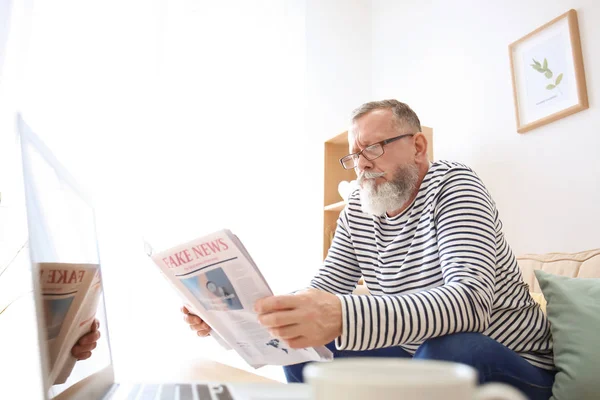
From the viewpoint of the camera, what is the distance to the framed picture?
1794 mm

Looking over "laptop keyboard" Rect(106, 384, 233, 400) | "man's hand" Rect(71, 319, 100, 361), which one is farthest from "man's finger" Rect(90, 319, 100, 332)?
"laptop keyboard" Rect(106, 384, 233, 400)

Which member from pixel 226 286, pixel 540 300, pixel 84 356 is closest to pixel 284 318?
pixel 226 286

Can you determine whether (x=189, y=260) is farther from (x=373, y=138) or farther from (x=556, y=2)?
(x=556, y=2)

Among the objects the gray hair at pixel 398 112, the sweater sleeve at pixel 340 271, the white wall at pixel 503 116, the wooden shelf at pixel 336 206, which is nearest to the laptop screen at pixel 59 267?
the sweater sleeve at pixel 340 271

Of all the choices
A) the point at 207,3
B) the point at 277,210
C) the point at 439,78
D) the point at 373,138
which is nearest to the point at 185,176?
the point at 277,210

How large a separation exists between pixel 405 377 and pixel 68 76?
102 inches

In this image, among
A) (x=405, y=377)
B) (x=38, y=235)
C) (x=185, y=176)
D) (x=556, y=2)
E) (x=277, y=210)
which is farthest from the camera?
(x=277, y=210)

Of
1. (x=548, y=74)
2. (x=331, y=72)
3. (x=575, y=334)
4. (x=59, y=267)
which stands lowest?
(x=575, y=334)

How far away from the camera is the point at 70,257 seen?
26.7 inches

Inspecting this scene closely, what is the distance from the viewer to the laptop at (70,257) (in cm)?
52

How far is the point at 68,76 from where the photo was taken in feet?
8.04

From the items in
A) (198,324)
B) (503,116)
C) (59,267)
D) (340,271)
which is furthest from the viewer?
(503,116)

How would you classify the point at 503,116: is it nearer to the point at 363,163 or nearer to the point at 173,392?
the point at 363,163

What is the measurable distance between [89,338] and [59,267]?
182mm
